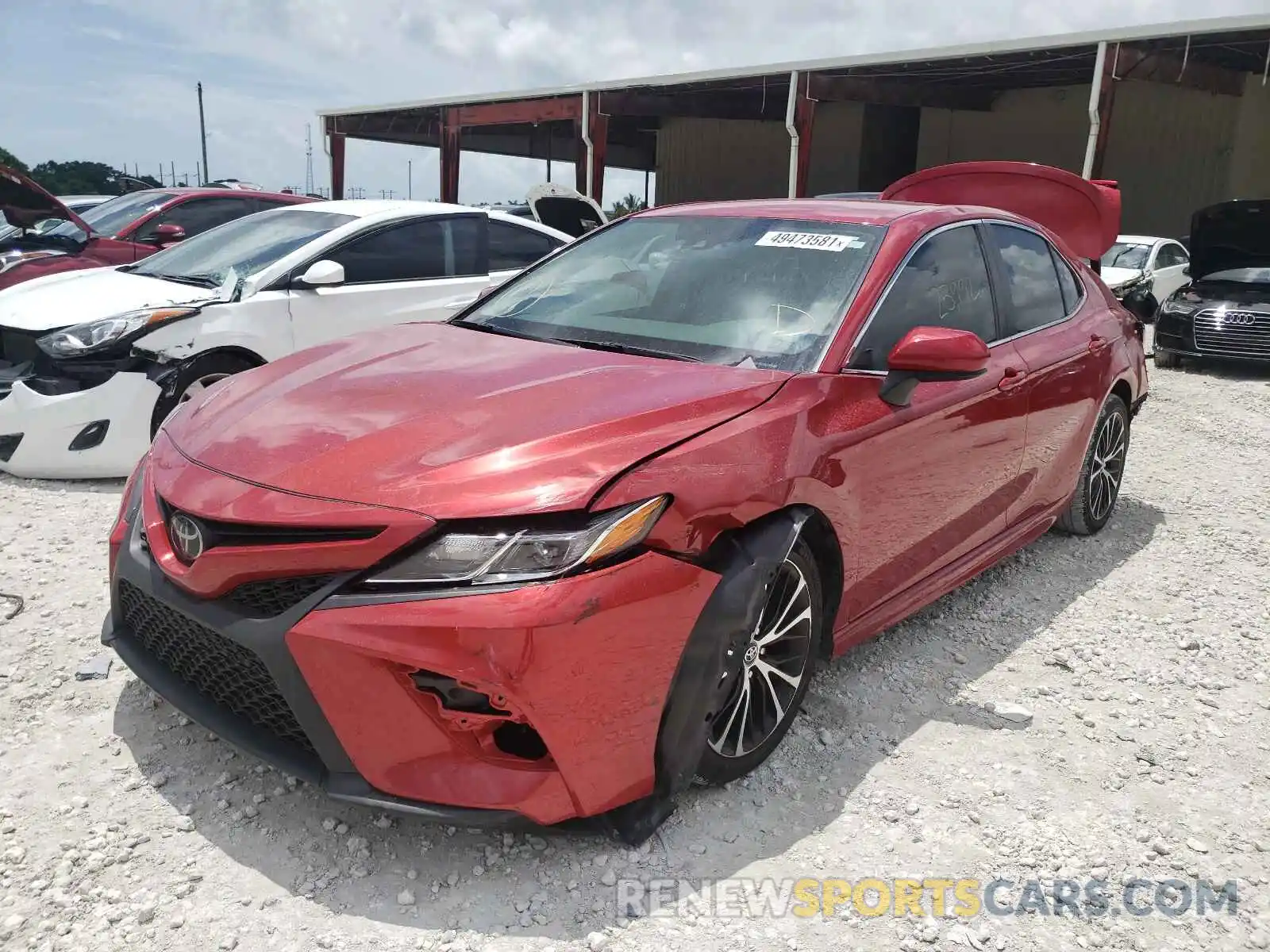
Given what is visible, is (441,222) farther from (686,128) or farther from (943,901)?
(686,128)

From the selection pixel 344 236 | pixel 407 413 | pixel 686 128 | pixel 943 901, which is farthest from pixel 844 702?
pixel 686 128

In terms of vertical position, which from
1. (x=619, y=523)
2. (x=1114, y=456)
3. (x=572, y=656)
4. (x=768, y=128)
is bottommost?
(x=1114, y=456)

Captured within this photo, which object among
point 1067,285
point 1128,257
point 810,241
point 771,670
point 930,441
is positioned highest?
point 810,241

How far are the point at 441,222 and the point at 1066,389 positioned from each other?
3.90 meters

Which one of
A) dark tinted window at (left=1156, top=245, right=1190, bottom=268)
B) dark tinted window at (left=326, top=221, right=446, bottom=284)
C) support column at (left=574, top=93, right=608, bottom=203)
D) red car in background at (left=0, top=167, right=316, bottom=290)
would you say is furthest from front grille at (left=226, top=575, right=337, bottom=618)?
support column at (left=574, top=93, right=608, bottom=203)

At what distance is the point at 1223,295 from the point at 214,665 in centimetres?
1115

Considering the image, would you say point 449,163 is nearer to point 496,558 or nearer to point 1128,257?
point 1128,257

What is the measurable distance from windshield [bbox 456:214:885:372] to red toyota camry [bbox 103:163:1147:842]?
0.5 inches

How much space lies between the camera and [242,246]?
5.86m

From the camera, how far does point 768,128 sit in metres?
27.1

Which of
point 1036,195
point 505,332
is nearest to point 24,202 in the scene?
point 505,332

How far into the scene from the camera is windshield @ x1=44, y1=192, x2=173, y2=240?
27.7 feet

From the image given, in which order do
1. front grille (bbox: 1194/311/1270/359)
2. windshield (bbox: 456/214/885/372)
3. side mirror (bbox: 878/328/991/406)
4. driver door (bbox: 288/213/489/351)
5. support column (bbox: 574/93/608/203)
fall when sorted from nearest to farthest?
side mirror (bbox: 878/328/991/406), windshield (bbox: 456/214/885/372), driver door (bbox: 288/213/489/351), front grille (bbox: 1194/311/1270/359), support column (bbox: 574/93/608/203)

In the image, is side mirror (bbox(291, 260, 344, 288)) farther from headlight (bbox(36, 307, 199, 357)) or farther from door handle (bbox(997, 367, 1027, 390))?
door handle (bbox(997, 367, 1027, 390))
